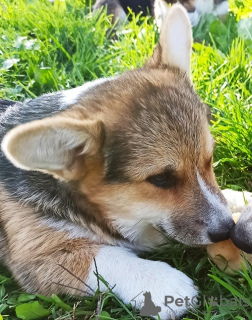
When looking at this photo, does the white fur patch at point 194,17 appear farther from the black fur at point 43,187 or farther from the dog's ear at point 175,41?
the black fur at point 43,187

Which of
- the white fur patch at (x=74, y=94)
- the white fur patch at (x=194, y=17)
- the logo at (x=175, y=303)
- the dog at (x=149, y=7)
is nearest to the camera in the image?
the logo at (x=175, y=303)

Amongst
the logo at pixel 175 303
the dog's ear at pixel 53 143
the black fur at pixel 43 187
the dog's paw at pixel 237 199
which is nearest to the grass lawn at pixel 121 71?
the logo at pixel 175 303

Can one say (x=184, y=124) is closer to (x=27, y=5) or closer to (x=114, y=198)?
(x=114, y=198)

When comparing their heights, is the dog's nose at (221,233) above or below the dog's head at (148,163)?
below

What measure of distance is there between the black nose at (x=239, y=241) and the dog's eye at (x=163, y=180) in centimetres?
38

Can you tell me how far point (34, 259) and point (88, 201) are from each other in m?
0.44

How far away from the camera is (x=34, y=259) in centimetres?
262

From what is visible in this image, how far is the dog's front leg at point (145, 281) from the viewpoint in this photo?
2.37m

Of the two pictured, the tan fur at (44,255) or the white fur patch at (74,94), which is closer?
the tan fur at (44,255)

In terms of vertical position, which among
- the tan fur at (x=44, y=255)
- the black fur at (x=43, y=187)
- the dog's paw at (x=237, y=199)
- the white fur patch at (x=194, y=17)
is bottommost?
the white fur patch at (x=194, y=17)

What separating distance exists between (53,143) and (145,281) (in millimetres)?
829

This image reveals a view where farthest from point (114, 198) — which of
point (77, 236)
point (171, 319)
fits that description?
point (171, 319)

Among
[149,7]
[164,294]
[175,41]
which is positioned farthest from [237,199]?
[149,7]

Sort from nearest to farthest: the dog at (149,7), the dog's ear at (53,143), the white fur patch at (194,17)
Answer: the dog's ear at (53,143) < the white fur patch at (194,17) < the dog at (149,7)
